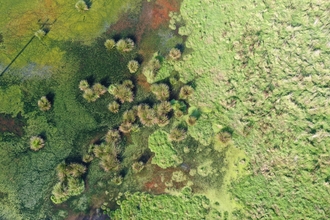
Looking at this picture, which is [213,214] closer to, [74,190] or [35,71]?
[74,190]

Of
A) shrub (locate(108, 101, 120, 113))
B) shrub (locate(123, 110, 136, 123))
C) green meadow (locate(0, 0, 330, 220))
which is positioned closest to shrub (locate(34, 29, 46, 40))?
green meadow (locate(0, 0, 330, 220))

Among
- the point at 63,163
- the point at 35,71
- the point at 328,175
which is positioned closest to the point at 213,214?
the point at 328,175

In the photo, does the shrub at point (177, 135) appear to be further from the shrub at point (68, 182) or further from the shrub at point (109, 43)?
the shrub at point (109, 43)

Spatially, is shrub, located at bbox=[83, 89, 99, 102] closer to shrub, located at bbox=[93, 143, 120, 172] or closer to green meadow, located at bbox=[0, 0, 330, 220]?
green meadow, located at bbox=[0, 0, 330, 220]

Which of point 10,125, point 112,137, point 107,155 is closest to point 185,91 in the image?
point 112,137

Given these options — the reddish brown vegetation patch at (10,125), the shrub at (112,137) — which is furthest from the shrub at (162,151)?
the reddish brown vegetation patch at (10,125)

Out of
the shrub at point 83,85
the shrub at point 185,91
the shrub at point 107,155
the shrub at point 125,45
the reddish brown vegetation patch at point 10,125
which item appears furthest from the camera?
the shrub at point 125,45
